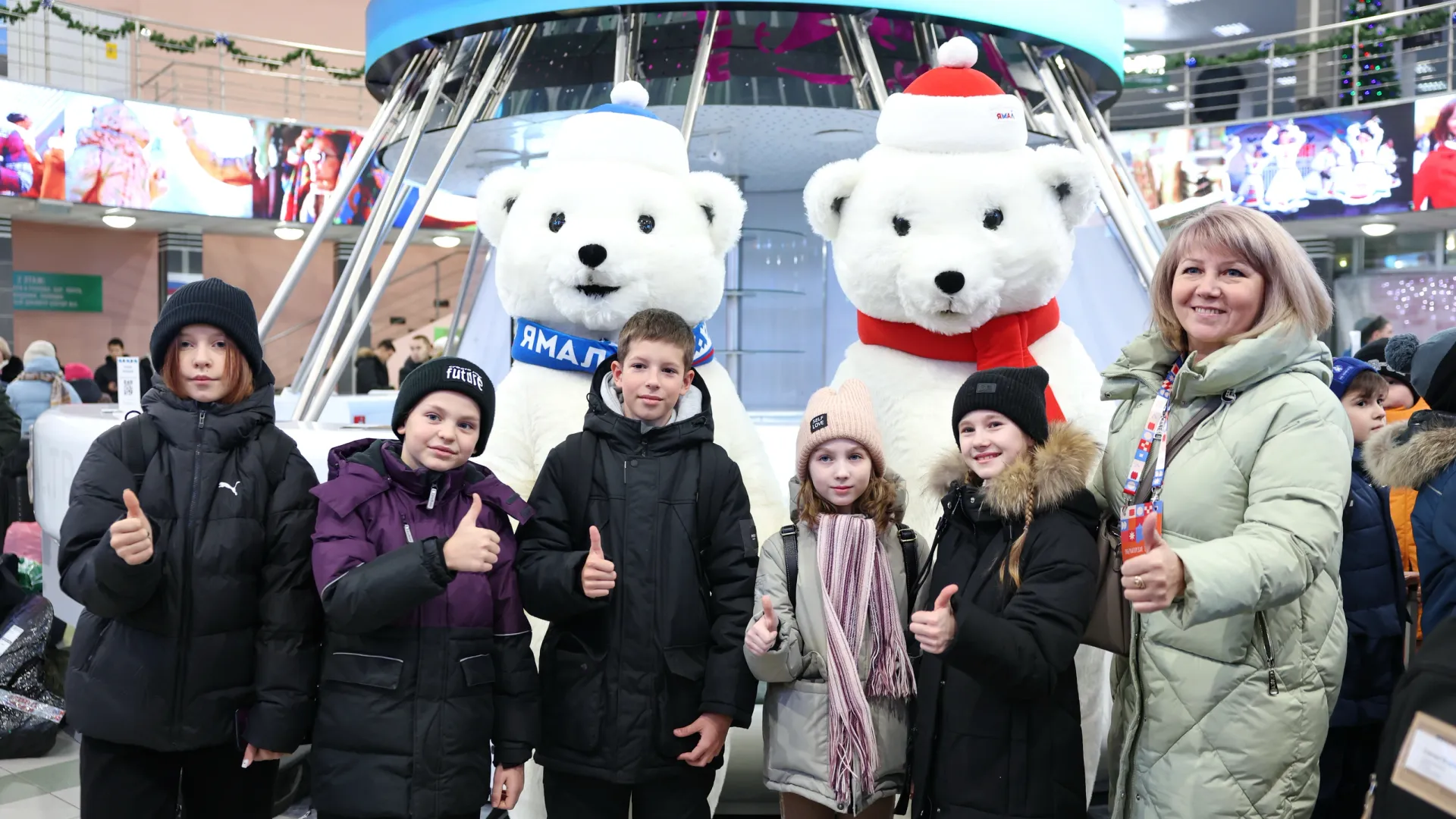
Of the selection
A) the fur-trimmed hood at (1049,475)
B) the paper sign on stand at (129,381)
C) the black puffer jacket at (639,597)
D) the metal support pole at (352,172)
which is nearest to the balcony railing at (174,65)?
the metal support pole at (352,172)

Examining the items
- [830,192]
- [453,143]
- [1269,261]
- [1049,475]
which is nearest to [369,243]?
[453,143]

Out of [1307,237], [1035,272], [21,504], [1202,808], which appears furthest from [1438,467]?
[1307,237]

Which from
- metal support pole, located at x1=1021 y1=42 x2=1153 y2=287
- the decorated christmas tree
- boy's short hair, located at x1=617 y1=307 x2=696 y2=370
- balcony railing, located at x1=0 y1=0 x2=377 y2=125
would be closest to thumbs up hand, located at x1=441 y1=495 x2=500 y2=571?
boy's short hair, located at x1=617 y1=307 x2=696 y2=370

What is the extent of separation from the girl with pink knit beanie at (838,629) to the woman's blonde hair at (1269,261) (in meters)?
0.73

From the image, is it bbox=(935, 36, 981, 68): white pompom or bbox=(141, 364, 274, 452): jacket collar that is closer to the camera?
bbox=(141, 364, 274, 452): jacket collar

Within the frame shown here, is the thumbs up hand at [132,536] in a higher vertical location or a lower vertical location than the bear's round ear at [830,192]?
lower

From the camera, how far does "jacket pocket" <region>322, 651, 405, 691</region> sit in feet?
6.84

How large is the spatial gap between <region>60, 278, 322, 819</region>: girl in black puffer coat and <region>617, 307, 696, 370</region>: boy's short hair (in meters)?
0.72

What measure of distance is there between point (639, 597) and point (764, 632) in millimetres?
291

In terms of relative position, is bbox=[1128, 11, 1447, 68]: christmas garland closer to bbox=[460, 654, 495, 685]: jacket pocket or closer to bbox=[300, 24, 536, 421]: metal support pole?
bbox=[300, 24, 536, 421]: metal support pole

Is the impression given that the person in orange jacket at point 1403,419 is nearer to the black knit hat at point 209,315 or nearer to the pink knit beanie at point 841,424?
the pink knit beanie at point 841,424

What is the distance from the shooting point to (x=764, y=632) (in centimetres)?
209

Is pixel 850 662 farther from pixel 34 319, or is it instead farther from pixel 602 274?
pixel 34 319

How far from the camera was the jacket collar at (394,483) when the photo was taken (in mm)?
2141
